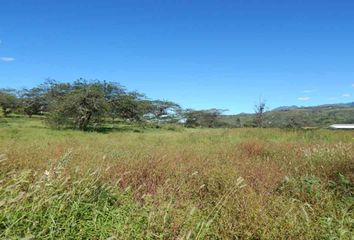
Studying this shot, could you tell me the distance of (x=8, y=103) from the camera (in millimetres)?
37562

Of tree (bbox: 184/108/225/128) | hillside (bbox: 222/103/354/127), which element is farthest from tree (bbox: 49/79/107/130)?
hillside (bbox: 222/103/354/127)

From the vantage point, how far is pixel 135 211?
3.94 meters

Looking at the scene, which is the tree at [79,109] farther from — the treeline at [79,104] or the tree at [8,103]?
the tree at [8,103]

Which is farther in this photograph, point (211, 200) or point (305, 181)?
point (305, 181)

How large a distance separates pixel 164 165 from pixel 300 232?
347 cm

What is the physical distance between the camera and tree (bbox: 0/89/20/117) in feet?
121

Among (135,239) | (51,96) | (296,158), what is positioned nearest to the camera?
(135,239)

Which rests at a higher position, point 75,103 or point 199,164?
point 75,103

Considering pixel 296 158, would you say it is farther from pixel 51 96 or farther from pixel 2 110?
pixel 2 110

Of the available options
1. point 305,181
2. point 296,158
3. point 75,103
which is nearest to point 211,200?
point 305,181

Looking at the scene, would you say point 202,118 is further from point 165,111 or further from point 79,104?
point 79,104

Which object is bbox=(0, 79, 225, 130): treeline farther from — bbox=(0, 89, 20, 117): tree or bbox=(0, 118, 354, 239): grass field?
bbox=(0, 118, 354, 239): grass field

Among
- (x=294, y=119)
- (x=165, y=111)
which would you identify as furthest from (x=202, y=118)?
(x=294, y=119)

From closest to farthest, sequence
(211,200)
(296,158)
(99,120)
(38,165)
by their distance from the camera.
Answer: (211,200)
(38,165)
(296,158)
(99,120)
